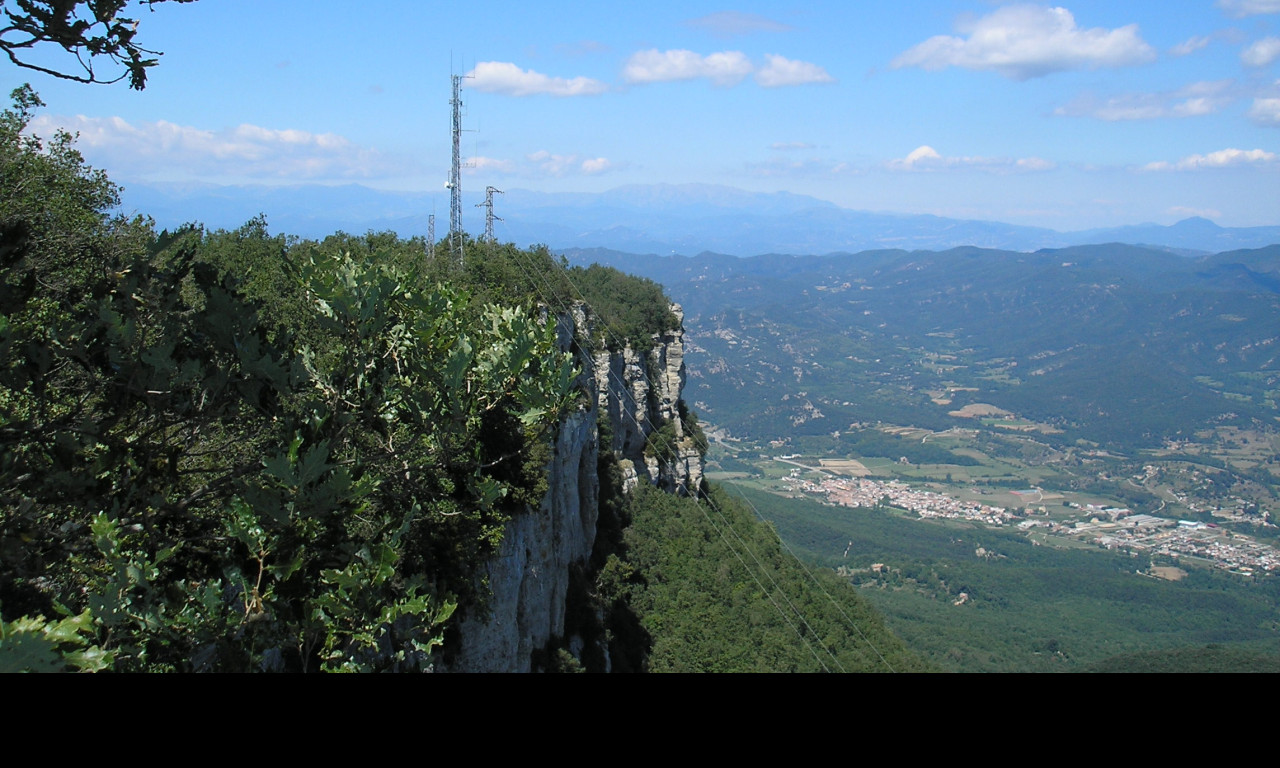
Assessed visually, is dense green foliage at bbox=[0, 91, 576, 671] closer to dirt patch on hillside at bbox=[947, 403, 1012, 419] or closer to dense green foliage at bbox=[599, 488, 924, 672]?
dense green foliage at bbox=[599, 488, 924, 672]

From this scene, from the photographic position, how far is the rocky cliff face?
15273 millimetres

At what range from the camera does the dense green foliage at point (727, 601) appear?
30.4 meters

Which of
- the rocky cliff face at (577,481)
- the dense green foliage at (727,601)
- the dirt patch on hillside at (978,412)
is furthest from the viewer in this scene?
the dirt patch on hillside at (978,412)

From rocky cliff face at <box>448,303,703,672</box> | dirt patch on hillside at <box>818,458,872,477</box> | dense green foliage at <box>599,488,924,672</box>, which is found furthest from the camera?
dirt patch on hillside at <box>818,458,872,477</box>

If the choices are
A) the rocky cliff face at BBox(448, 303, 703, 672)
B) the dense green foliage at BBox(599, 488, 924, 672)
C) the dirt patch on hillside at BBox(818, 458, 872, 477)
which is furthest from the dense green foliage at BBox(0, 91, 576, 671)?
the dirt patch on hillside at BBox(818, 458, 872, 477)

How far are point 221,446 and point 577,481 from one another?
19848 mm

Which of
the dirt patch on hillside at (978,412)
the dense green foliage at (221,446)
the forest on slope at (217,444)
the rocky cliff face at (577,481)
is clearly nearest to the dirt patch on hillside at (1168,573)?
the rocky cliff face at (577,481)

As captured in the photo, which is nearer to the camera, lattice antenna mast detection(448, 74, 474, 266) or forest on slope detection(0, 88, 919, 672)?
forest on slope detection(0, 88, 919, 672)

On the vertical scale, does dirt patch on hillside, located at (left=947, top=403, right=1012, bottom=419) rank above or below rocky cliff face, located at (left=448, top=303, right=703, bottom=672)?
below

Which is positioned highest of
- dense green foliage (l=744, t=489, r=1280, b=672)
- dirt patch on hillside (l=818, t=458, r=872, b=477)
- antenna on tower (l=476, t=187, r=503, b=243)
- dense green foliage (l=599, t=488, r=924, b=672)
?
antenna on tower (l=476, t=187, r=503, b=243)

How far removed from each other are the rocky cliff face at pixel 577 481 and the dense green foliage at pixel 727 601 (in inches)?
87.7

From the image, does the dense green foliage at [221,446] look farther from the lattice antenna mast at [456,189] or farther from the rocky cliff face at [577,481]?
the lattice antenna mast at [456,189]

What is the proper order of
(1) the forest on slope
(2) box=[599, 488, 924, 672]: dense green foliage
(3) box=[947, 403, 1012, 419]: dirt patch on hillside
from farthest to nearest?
(3) box=[947, 403, 1012, 419]: dirt patch on hillside
(2) box=[599, 488, 924, 672]: dense green foliage
(1) the forest on slope

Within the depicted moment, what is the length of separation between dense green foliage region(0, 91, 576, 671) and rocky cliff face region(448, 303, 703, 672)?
6.03 feet
